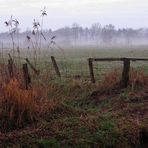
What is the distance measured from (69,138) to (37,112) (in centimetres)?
122

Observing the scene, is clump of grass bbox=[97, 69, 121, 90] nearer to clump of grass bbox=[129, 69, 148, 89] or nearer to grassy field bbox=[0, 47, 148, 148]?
clump of grass bbox=[129, 69, 148, 89]

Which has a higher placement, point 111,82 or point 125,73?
point 125,73

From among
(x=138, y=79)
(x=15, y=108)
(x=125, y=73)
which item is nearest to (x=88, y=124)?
(x=15, y=108)

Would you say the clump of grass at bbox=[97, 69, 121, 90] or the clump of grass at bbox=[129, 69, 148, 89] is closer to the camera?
the clump of grass at bbox=[97, 69, 121, 90]

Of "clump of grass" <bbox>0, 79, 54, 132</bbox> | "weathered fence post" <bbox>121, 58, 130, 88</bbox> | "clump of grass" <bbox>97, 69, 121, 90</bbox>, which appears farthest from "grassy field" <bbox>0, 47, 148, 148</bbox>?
"weathered fence post" <bbox>121, 58, 130, 88</bbox>

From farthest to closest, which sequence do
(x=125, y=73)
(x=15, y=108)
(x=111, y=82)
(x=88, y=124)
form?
(x=111, y=82) < (x=125, y=73) < (x=88, y=124) < (x=15, y=108)

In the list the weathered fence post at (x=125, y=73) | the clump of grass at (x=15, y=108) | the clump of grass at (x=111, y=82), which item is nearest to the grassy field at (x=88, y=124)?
the clump of grass at (x=15, y=108)

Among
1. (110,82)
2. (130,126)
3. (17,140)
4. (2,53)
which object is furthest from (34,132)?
(110,82)

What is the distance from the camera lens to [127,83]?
12.9 metres

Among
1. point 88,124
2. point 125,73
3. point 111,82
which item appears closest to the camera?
point 88,124

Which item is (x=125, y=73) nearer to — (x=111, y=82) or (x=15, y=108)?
(x=111, y=82)

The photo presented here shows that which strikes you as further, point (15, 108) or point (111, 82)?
point (111, 82)

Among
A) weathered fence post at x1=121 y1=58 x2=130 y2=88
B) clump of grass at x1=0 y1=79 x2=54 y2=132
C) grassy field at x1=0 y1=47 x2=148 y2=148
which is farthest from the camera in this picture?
weathered fence post at x1=121 y1=58 x2=130 y2=88

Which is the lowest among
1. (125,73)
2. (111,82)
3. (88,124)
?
(88,124)
